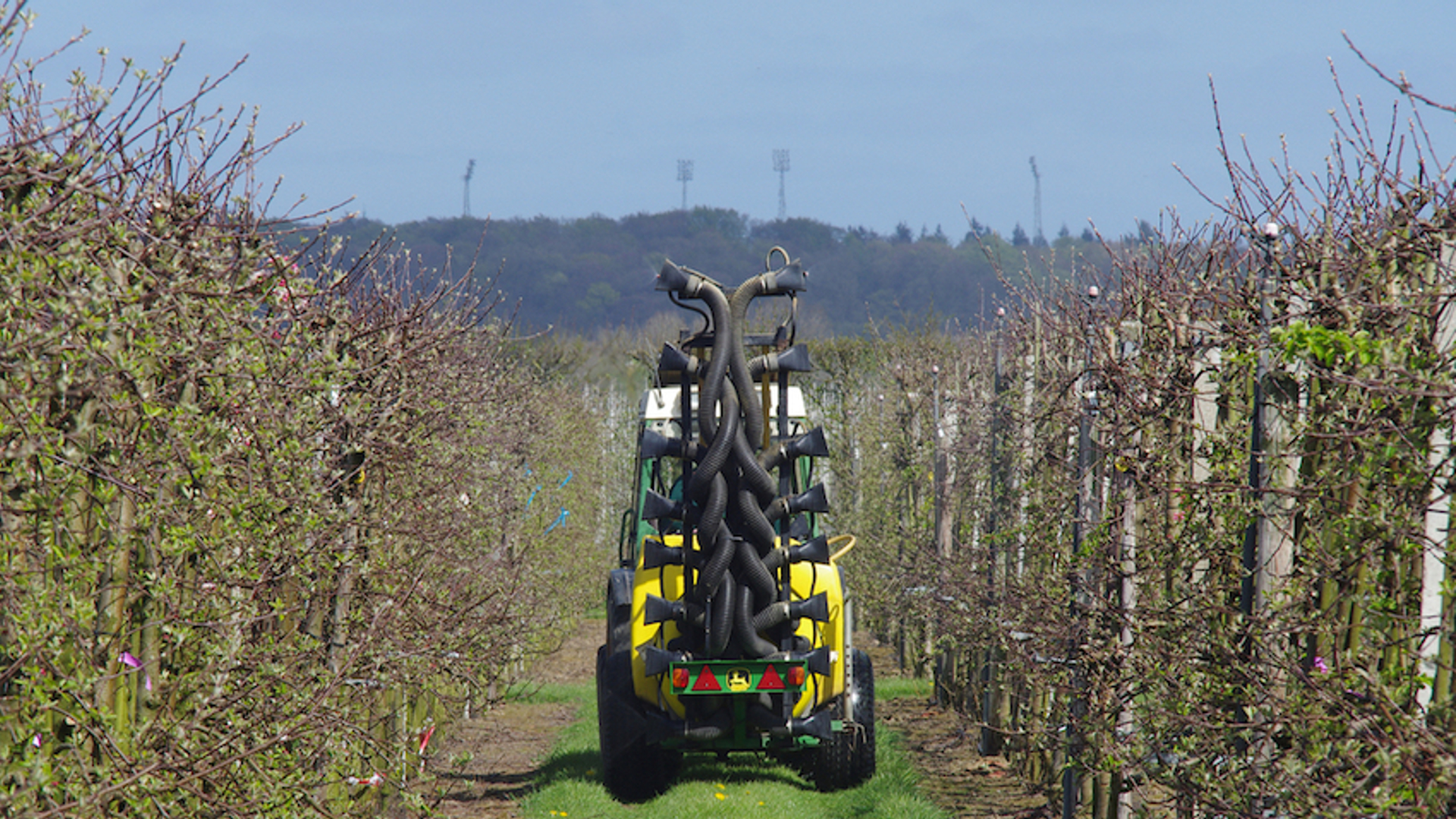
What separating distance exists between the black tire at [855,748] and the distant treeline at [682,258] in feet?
320

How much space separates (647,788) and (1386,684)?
6980mm

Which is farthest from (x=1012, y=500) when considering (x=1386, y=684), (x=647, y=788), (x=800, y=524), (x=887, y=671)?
(x=887, y=671)

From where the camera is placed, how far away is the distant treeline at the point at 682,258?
406ft

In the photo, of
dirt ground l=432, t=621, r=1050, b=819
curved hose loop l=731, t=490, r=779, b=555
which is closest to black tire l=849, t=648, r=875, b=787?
dirt ground l=432, t=621, r=1050, b=819

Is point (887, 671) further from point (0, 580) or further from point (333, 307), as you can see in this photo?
point (0, 580)

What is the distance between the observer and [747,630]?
27.0 feet

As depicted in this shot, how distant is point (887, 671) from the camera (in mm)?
20938

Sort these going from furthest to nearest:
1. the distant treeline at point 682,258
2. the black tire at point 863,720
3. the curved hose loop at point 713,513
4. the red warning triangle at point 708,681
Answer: the distant treeline at point 682,258 → the black tire at point 863,720 → the red warning triangle at point 708,681 → the curved hose loop at point 713,513

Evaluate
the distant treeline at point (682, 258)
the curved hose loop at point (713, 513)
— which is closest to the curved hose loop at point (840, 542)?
the curved hose loop at point (713, 513)

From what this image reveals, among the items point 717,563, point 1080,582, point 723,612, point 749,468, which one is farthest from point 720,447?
point 1080,582

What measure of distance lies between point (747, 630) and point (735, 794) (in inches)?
99.7

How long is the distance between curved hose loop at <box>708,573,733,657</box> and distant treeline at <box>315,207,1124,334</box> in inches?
3936

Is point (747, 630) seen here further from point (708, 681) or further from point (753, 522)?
point (753, 522)

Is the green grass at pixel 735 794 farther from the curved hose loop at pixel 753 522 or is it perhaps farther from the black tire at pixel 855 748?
the curved hose loop at pixel 753 522
